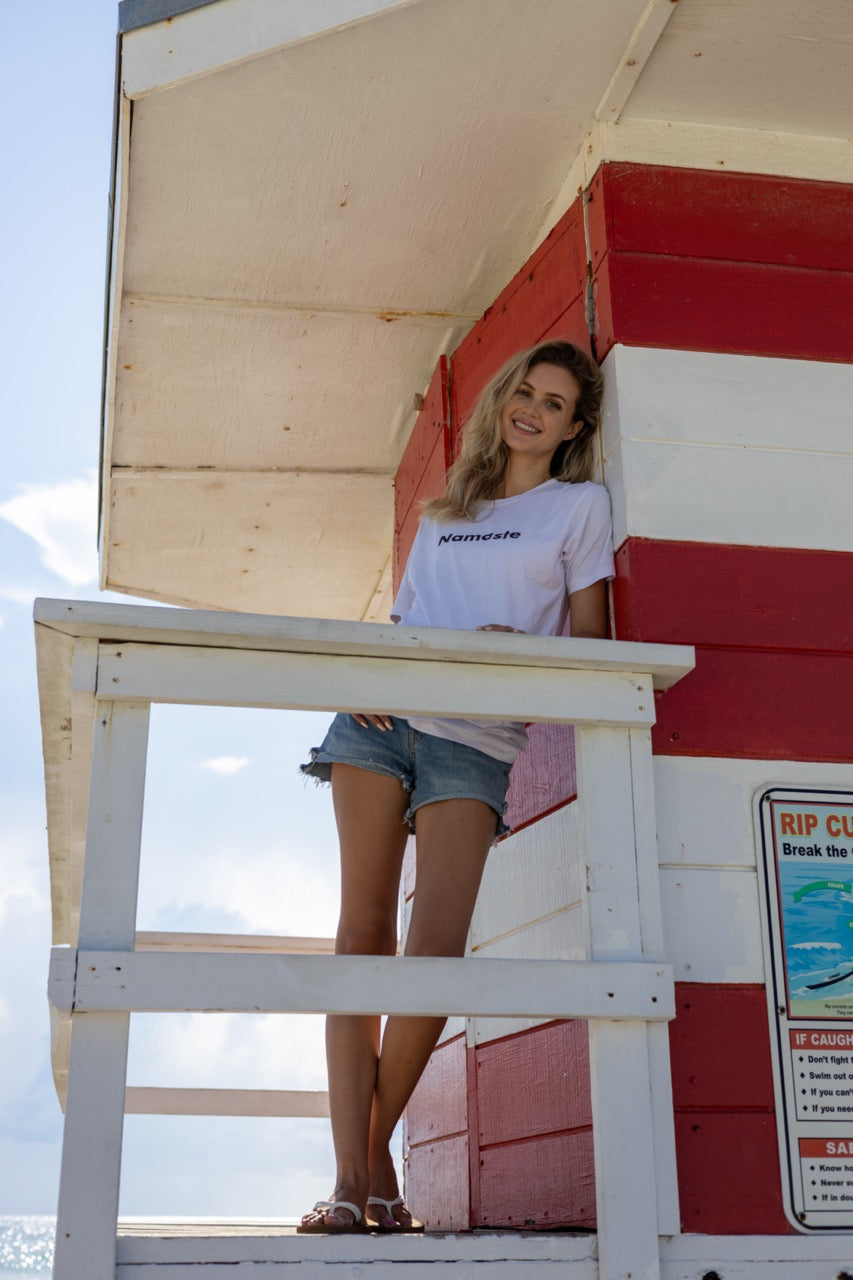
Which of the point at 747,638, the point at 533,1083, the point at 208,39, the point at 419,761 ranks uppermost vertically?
the point at 208,39

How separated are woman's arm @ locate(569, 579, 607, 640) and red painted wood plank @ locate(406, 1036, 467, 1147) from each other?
1162 millimetres

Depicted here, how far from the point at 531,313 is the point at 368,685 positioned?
1.48m

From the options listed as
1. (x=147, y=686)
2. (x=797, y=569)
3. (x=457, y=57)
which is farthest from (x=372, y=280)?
(x=147, y=686)

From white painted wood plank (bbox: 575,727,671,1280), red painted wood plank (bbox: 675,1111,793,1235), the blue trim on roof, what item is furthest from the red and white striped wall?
the blue trim on roof

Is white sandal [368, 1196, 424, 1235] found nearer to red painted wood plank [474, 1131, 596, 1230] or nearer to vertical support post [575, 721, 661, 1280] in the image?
red painted wood plank [474, 1131, 596, 1230]

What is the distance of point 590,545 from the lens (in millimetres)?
2832

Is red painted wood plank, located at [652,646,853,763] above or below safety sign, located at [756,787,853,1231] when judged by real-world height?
above

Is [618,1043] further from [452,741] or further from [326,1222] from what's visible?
[452,741]

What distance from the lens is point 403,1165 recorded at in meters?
4.05

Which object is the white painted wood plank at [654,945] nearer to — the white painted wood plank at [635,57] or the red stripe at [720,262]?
the red stripe at [720,262]

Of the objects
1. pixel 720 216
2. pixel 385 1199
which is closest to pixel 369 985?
pixel 385 1199

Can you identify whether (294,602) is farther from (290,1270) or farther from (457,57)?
(290,1270)

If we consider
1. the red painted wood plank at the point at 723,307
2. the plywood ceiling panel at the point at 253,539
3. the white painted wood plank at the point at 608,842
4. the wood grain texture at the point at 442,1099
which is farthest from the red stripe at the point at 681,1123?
the plywood ceiling panel at the point at 253,539

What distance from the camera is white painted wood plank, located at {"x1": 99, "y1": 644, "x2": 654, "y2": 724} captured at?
228 cm
